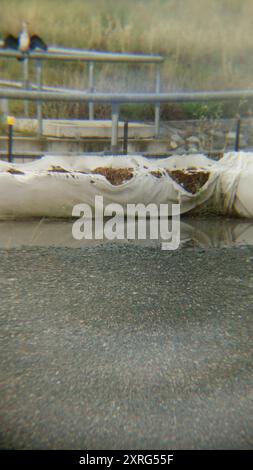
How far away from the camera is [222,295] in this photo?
7.80 ft

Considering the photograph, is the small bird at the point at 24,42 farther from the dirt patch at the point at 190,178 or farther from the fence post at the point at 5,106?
the dirt patch at the point at 190,178

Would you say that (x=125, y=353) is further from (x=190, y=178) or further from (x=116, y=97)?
(x=116, y=97)

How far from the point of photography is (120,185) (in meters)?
3.95

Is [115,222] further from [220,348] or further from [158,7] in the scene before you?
[220,348]

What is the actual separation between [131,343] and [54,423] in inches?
21.0

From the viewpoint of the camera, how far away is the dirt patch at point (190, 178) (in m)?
4.08

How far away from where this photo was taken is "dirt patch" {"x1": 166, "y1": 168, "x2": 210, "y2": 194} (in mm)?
4082

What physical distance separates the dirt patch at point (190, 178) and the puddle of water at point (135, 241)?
22 cm

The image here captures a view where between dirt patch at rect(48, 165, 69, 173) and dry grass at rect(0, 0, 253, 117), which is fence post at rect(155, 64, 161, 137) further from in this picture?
dirt patch at rect(48, 165, 69, 173)
